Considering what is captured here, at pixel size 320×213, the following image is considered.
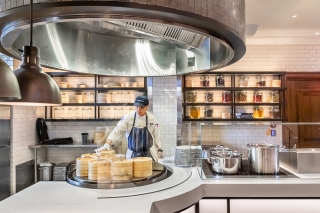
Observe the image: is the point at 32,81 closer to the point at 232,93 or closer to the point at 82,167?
the point at 82,167

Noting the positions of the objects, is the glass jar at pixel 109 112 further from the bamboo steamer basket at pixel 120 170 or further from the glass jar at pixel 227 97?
the bamboo steamer basket at pixel 120 170

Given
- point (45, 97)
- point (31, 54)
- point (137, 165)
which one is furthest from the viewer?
point (137, 165)

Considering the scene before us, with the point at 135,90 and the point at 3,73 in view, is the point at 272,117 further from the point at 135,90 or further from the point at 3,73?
the point at 3,73

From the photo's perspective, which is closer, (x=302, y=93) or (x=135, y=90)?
(x=135, y=90)

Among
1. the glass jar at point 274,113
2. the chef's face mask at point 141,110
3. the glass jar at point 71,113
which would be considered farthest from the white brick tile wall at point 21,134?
the glass jar at point 274,113

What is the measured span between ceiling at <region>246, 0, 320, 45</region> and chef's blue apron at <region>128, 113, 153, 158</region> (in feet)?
7.83

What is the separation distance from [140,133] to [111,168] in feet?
3.23

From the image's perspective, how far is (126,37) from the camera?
77.0 inches

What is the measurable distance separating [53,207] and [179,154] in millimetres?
1225

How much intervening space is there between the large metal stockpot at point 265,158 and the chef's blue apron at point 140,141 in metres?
1.03

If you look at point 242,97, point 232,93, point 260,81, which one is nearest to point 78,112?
point 232,93

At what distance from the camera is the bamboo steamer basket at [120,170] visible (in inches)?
77.4

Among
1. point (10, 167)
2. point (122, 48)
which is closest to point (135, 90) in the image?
point (10, 167)

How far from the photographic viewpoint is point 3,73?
1149mm
